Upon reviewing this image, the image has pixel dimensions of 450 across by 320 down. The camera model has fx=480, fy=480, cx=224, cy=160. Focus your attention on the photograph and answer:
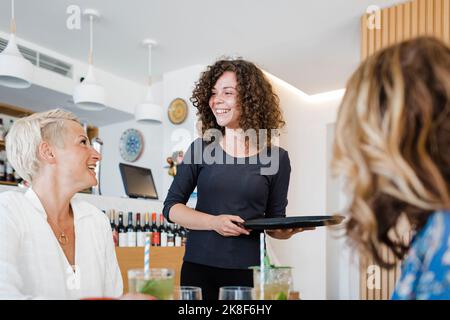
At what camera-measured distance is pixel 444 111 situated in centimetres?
66

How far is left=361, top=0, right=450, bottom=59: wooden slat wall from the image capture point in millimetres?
3264

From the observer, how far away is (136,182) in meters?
4.17

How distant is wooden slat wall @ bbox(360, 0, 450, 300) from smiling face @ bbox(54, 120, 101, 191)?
7.58ft

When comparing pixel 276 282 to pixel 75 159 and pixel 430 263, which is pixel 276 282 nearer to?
pixel 430 263

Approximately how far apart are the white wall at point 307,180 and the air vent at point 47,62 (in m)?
2.39

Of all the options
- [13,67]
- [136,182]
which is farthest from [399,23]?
[13,67]

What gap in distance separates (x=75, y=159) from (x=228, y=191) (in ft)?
1.66

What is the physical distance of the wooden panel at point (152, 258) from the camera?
11.2 ft

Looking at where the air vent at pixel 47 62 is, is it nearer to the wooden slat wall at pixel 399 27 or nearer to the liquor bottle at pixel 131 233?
the liquor bottle at pixel 131 233

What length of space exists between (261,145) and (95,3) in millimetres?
2621

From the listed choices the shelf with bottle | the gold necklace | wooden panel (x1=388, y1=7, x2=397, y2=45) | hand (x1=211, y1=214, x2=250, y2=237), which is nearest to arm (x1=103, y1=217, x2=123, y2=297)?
the gold necklace

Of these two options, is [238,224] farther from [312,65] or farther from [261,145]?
[312,65]

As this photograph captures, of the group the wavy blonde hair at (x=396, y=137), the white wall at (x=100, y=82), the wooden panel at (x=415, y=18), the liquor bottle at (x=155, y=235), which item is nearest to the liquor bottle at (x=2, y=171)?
the white wall at (x=100, y=82)

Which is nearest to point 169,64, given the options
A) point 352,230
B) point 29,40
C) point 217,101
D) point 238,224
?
point 29,40
